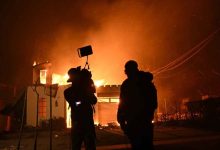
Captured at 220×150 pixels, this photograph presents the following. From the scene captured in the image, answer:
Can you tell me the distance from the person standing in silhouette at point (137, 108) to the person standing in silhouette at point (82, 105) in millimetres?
1059

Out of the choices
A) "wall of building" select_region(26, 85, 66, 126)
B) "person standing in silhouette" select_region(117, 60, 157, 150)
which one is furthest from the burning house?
"person standing in silhouette" select_region(117, 60, 157, 150)

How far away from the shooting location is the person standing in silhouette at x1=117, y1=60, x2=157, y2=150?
12.1 feet

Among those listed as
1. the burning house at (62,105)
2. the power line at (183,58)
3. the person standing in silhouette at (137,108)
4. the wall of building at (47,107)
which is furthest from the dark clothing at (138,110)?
the power line at (183,58)

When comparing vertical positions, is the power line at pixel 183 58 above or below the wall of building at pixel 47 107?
above

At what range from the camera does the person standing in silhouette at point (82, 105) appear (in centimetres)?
473

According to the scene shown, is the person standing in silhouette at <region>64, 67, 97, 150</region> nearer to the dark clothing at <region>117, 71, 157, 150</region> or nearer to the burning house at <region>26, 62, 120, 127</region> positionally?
the dark clothing at <region>117, 71, 157, 150</region>

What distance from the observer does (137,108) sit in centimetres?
376

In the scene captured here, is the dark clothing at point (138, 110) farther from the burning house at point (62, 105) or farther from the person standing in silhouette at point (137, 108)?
the burning house at point (62, 105)

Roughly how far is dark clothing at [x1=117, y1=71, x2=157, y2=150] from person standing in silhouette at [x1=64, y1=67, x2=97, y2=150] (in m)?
1.06

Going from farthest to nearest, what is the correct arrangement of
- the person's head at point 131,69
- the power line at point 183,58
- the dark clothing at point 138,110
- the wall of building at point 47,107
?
the power line at point 183,58 → the wall of building at point 47,107 → the person's head at point 131,69 → the dark clothing at point 138,110

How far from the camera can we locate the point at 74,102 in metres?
4.84

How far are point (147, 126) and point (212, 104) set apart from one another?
10.5 m

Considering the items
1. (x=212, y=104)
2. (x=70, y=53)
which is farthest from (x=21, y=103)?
(x=70, y=53)

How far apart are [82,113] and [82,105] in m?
0.13
